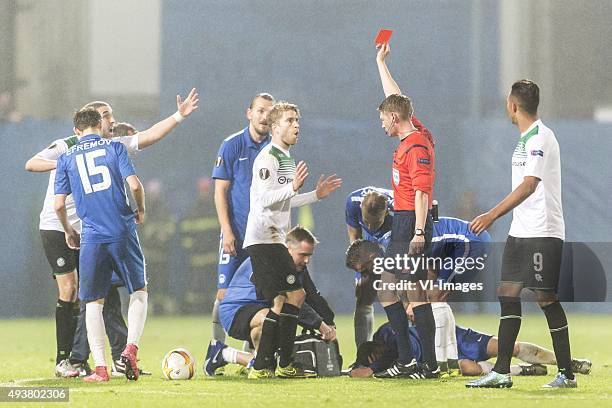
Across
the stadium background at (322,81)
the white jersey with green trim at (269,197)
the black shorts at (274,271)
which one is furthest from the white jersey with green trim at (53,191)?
the stadium background at (322,81)

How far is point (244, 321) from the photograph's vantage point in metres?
7.52

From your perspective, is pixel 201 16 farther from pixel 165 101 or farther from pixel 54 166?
pixel 54 166

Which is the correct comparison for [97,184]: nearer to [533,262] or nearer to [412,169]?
[412,169]

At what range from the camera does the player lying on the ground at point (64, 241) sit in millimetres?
7469

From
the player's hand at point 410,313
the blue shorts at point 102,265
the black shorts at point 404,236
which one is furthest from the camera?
the player's hand at point 410,313

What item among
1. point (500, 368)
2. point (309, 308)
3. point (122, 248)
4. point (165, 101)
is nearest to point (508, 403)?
point (500, 368)

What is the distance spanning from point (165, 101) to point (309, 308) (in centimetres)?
821

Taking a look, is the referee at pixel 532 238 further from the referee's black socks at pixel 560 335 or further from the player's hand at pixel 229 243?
the player's hand at pixel 229 243

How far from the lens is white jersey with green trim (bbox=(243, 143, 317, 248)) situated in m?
7.18

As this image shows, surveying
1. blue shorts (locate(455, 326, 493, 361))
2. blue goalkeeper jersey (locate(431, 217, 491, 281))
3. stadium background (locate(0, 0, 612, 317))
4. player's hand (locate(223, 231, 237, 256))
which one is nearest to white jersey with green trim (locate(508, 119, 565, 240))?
blue goalkeeper jersey (locate(431, 217, 491, 281))

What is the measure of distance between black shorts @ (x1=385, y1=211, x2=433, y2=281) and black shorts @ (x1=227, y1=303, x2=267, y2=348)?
954mm

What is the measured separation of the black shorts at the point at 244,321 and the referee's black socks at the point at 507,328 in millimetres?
1706

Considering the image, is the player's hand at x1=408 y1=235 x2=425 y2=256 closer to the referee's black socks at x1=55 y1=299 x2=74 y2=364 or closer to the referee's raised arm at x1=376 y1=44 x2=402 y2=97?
the referee's raised arm at x1=376 y1=44 x2=402 y2=97

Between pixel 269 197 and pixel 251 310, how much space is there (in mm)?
798
